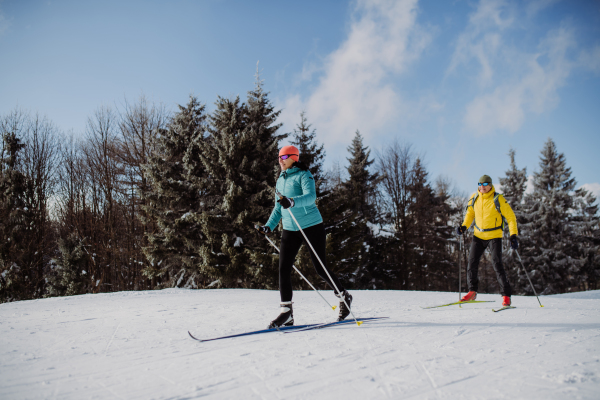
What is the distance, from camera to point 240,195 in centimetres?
1227

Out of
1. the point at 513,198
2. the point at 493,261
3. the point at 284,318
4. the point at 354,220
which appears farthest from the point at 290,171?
the point at 513,198

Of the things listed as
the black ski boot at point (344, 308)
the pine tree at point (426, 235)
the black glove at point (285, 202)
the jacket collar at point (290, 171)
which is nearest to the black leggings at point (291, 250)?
the black ski boot at point (344, 308)

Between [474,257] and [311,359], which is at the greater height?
[474,257]

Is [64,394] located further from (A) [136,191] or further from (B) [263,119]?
(A) [136,191]

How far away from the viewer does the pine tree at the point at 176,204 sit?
44.4 feet

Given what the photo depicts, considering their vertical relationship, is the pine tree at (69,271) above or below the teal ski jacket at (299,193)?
below

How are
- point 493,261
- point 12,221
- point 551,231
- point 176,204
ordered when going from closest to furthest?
point 493,261
point 176,204
point 12,221
point 551,231

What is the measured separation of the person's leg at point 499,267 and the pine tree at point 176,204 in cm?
1069

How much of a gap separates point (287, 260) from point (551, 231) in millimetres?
26458

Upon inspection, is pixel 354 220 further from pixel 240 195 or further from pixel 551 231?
pixel 551 231

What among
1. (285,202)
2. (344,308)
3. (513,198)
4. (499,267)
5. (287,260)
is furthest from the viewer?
(513,198)

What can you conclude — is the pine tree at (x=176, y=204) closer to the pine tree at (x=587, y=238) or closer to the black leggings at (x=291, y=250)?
the black leggings at (x=291, y=250)

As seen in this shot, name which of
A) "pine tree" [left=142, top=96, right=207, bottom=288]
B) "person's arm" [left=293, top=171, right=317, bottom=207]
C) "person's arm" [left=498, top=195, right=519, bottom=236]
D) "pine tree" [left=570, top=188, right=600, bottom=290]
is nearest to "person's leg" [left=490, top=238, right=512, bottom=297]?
"person's arm" [left=498, top=195, right=519, bottom=236]

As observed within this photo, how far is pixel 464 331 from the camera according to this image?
2.81m
